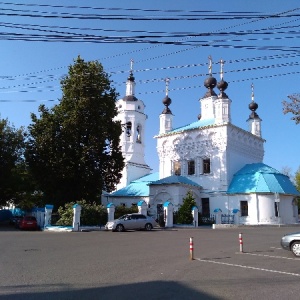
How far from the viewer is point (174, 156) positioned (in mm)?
45531

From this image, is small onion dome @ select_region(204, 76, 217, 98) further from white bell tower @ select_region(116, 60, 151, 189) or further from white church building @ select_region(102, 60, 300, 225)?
white bell tower @ select_region(116, 60, 151, 189)

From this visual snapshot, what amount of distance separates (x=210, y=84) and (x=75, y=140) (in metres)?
22.9

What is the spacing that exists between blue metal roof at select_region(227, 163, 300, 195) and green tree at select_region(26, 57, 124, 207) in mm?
13934

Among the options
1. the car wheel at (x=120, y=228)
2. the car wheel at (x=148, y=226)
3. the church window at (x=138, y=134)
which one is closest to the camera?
the car wheel at (x=120, y=228)

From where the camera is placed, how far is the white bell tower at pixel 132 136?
166 feet

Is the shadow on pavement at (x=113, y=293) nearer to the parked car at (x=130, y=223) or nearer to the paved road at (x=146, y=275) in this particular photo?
the paved road at (x=146, y=275)

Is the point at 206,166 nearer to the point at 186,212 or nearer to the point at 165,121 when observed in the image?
the point at 186,212

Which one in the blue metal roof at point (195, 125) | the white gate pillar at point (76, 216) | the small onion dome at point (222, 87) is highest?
the small onion dome at point (222, 87)

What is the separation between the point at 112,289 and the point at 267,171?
34.5m

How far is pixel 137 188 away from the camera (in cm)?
4606

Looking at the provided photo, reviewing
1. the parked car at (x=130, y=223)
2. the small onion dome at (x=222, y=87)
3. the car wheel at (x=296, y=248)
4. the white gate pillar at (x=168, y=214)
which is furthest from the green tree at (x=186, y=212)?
the car wheel at (x=296, y=248)

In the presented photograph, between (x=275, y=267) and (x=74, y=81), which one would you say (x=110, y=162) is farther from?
(x=275, y=267)

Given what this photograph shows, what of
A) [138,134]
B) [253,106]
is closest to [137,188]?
[138,134]

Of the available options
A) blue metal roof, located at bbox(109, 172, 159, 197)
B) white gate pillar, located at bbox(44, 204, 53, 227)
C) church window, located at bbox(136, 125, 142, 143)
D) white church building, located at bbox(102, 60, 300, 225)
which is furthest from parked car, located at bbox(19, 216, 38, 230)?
church window, located at bbox(136, 125, 142, 143)
